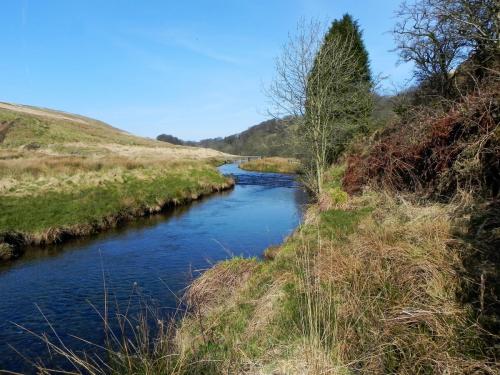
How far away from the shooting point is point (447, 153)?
30.0 feet

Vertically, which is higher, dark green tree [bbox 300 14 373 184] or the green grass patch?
dark green tree [bbox 300 14 373 184]

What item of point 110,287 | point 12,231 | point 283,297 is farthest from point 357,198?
point 12,231

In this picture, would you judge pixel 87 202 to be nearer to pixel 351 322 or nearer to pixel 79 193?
pixel 79 193

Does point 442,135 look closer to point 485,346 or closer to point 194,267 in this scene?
point 485,346

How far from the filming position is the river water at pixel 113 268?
857 centimetres

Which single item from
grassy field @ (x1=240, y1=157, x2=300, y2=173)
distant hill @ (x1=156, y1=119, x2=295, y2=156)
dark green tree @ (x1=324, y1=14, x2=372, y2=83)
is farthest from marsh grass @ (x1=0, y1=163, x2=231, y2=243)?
grassy field @ (x1=240, y1=157, x2=300, y2=173)

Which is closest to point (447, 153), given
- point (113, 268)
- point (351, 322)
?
point (351, 322)

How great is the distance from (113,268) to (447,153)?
33.8 ft

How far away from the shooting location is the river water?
28.1 ft

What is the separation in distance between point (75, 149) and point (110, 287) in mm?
43623

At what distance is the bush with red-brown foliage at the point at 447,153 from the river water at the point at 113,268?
13.9ft

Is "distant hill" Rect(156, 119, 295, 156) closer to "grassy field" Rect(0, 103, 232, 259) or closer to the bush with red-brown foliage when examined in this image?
"grassy field" Rect(0, 103, 232, 259)

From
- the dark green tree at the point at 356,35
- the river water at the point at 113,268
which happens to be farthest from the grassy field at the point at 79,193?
the dark green tree at the point at 356,35

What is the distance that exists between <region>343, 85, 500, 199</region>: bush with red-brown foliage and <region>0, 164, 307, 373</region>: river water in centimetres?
424
